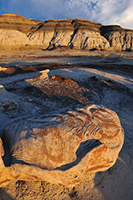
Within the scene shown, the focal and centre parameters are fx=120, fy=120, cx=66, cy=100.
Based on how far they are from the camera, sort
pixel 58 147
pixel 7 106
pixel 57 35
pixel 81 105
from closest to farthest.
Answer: pixel 58 147, pixel 81 105, pixel 7 106, pixel 57 35

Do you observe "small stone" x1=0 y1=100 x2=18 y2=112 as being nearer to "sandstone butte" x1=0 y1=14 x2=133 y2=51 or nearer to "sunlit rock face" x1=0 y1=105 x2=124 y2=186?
"sunlit rock face" x1=0 y1=105 x2=124 y2=186

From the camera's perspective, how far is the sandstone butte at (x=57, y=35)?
25172 mm

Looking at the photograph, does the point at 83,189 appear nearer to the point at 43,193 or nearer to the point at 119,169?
the point at 43,193

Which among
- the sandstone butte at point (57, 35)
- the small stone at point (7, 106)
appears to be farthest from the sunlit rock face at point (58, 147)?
the sandstone butte at point (57, 35)

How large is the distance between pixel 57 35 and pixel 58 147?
30.7 m

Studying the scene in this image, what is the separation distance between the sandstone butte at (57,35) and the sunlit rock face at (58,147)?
26268 mm

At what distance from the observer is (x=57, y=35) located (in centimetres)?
2791

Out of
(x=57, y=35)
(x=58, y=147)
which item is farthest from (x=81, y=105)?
(x=57, y=35)

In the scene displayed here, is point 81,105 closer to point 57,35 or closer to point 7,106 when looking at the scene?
point 7,106

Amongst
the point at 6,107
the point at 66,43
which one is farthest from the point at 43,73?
the point at 66,43

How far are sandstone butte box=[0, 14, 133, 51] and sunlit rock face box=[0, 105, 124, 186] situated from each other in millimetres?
26268

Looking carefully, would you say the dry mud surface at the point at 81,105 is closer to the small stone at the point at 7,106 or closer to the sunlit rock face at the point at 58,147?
the small stone at the point at 7,106

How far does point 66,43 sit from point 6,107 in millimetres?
27805

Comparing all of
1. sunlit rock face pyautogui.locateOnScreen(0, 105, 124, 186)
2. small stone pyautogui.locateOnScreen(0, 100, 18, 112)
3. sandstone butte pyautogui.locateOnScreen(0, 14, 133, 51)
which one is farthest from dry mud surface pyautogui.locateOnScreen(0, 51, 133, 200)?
sandstone butte pyautogui.locateOnScreen(0, 14, 133, 51)
